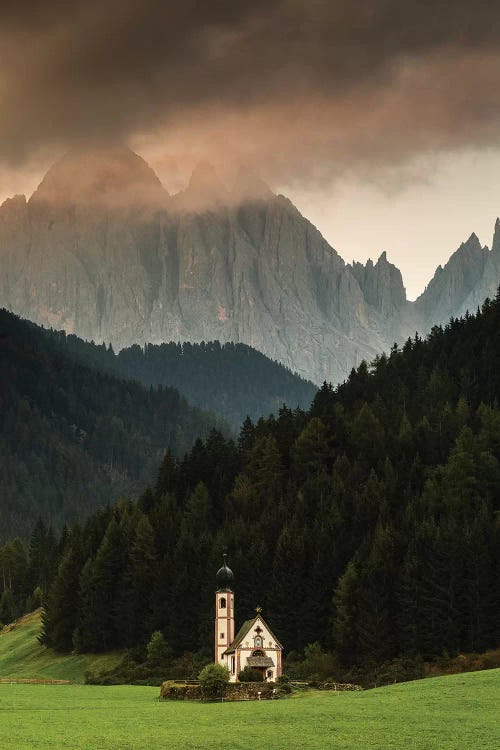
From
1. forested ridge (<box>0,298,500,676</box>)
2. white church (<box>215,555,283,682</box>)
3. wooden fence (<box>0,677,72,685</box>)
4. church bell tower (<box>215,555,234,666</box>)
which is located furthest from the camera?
wooden fence (<box>0,677,72,685</box>)

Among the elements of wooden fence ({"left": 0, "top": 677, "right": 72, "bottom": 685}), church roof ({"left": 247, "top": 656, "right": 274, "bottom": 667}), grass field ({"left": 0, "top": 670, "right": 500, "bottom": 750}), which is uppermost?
church roof ({"left": 247, "top": 656, "right": 274, "bottom": 667})

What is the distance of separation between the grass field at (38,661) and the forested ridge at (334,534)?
8.38 ft

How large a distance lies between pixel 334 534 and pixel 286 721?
2208 inches

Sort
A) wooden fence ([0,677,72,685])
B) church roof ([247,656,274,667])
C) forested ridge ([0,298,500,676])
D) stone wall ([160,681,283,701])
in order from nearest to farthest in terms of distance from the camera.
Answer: stone wall ([160,681,283,701]), church roof ([247,656,274,667]), forested ridge ([0,298,500,676]), wooden fence ([0,677,72,685])

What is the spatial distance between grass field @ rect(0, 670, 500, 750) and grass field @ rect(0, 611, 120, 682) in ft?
131

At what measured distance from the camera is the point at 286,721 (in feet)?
247

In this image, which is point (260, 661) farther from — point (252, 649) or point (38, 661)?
point (38, 661)

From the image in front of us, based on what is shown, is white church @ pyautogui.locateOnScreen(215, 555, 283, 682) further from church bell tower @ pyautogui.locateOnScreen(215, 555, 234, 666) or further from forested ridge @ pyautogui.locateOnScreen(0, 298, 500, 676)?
forested ridge @ pyautogui.locateOnScreen(0, 298, 500, 676)

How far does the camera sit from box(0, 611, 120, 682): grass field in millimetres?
137125

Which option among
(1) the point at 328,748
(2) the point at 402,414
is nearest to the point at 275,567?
(2) the point at 402,414

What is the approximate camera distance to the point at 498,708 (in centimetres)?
7306

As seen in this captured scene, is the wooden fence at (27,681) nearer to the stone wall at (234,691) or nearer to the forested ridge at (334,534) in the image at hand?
the forested ridge at (334,534)

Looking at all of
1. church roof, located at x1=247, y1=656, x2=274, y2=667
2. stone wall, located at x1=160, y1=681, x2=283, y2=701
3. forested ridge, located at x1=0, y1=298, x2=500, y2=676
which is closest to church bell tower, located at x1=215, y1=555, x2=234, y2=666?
church roof, located at x1=247, y1=656, x2=274, y2=667

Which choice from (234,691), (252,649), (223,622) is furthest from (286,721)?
(223,622)
